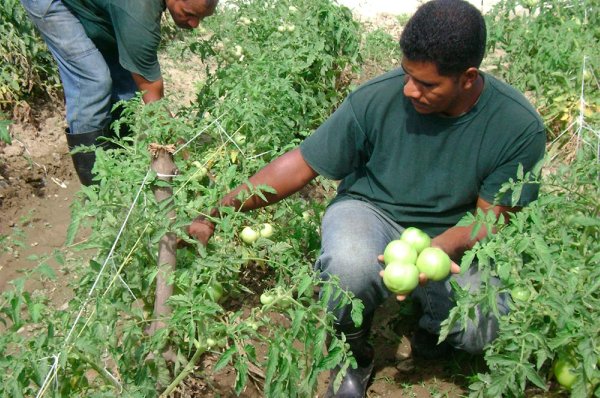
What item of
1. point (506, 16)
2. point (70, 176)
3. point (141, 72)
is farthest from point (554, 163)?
point (70, 176)

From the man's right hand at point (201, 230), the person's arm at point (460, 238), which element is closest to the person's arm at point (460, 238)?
the person's arm at point (460, 238)

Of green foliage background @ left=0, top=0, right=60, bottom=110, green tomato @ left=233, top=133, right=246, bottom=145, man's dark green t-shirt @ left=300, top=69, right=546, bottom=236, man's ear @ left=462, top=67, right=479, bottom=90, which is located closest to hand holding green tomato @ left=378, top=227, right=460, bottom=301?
man's dark green t-shirt @ left=300, top=69, right=546, bottom=236

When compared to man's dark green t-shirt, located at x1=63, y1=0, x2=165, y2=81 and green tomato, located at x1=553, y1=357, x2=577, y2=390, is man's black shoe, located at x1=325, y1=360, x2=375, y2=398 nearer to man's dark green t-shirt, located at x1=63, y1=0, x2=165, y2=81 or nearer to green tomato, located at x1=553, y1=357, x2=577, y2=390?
green tomato, located at x1=553, y1=357, x2=577, y2=390

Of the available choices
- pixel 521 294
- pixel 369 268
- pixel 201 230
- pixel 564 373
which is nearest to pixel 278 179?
pixel 201 230

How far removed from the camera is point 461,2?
2.28 m

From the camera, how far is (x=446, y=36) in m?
2.18

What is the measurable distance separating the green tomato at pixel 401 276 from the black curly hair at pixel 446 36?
638 millimetres

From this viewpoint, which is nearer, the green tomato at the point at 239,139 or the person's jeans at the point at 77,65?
the green tomato at the point at 239,139

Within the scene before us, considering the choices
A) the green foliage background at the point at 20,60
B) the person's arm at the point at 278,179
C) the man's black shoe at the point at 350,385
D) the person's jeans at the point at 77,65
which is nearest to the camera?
the person's arm at the point at 278,179

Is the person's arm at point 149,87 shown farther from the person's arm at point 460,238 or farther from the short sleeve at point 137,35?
the person's arm at point 460,238

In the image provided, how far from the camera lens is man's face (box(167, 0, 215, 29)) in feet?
9.73

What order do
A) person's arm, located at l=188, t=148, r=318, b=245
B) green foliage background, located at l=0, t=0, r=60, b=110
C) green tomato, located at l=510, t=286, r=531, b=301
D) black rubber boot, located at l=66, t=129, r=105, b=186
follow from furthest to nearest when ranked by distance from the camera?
green foliage background, located at l=0, t=0, r=60, b=110 → black rubber boot, located at l=66, t=129, r=105, b=186 → person's arm, located at l=188, t=148, r=318, b=245 → green tomato, located at l=510, t=286, r=531, b=301

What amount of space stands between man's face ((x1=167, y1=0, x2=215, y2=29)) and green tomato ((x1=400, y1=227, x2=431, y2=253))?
4.36ft

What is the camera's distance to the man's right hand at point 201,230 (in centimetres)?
238
